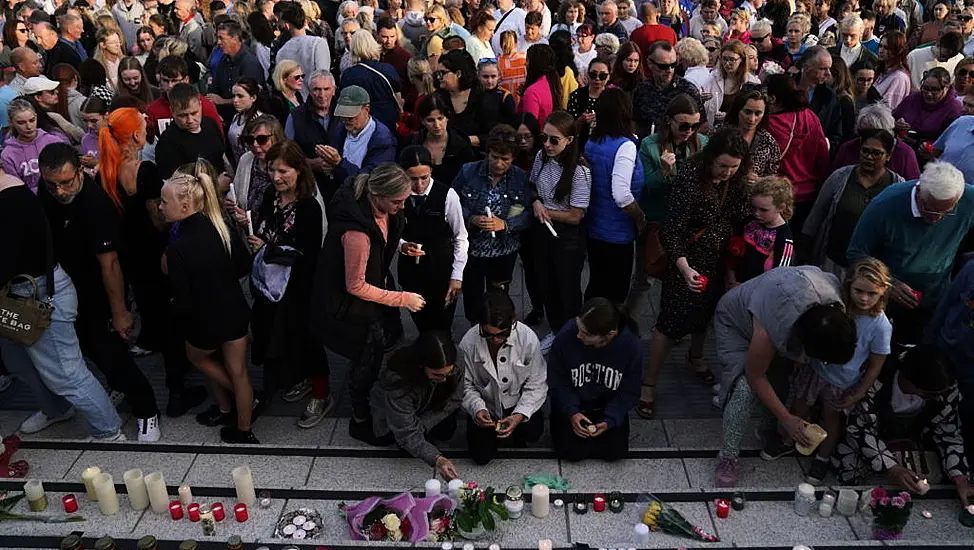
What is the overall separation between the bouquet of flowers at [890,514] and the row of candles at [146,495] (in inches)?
125

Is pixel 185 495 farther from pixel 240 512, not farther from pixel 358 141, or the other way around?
pixel 358 141

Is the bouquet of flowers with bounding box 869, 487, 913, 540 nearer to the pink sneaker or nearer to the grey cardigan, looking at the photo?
the pink sneaker

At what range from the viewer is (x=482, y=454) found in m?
4.38

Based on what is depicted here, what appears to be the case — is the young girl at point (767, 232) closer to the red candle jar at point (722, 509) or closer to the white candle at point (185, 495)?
the red candle jar at point (722, 509)

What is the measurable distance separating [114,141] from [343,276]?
187 cm

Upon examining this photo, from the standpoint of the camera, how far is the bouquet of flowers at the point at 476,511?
12.6ft

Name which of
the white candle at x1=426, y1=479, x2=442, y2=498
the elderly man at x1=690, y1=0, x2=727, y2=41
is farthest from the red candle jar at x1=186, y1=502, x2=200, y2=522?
the elderly man at x1=690, y1=0, x2=727, y2=41

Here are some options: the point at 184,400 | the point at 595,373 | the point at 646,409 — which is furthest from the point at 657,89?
the point at 184,400

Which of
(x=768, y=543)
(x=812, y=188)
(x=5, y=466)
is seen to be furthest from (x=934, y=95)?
(x=5, y=466)

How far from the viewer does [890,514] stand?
3.74 m

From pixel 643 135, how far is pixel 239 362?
11.9ft

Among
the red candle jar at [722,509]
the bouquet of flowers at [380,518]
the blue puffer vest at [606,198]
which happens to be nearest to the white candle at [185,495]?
the bouquet of flowers at [380,518]

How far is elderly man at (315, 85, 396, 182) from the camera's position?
524 centimetres

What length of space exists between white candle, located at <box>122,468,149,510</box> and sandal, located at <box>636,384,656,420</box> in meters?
2.89
